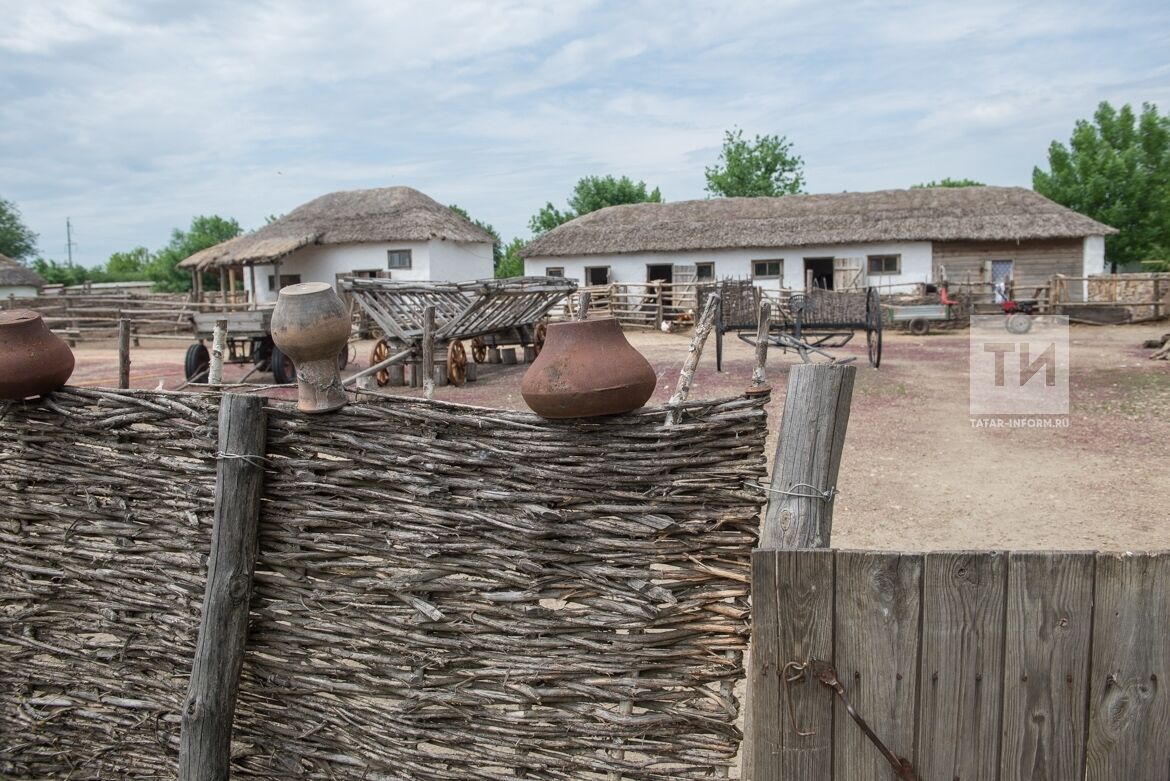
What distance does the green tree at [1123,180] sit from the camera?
35125 millimetres

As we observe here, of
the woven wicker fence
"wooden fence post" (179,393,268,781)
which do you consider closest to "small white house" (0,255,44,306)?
the woven wicker fence

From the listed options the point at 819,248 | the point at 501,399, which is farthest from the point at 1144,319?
the point at 501,399

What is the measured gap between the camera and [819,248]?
89.0ft

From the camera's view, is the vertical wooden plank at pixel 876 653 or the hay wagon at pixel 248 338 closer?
the vertical wooden plank at pixel 876 653

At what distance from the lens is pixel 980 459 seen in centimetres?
787

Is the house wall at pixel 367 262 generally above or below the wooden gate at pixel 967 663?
above

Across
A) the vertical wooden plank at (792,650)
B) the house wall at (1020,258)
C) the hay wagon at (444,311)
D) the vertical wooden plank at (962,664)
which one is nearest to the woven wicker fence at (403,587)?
the vertical wooden plank at (792,650)

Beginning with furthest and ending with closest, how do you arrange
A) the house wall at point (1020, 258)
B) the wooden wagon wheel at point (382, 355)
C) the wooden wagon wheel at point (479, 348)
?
the house wall at point (1020, 258)
the wooden wagon wheel at point (479, 348)
the wooden wagon wheel at point (382, 355)

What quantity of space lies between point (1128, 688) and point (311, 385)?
2129 mm

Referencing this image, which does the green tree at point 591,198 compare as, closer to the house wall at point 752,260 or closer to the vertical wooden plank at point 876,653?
the house wall at point 752,260

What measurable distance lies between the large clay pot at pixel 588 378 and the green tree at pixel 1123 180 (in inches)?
1519

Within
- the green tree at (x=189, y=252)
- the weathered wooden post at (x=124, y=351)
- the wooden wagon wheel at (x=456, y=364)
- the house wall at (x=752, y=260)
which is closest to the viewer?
the weathered wooden post at (x=124, y=351)

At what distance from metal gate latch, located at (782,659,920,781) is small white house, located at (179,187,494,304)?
92.0ft

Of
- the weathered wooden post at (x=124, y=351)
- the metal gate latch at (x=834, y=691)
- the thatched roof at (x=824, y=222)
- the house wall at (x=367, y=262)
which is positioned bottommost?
the metal gate latch at (x=834, y=691)
